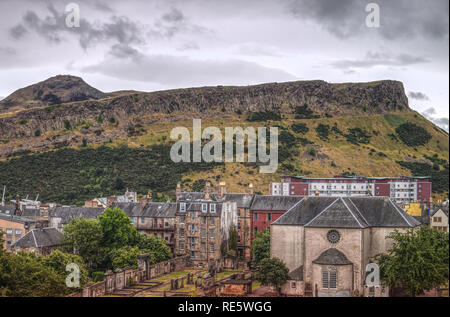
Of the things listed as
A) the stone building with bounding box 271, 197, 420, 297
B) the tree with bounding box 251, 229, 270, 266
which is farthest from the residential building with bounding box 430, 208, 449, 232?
the tree with bounding box 251, 229, 270, 266

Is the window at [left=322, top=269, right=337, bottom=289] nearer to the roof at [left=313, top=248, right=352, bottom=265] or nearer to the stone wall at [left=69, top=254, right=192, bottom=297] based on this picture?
the roof at [left=313, top=248, right=352, bottom=265]

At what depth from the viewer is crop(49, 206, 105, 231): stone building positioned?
259 feet

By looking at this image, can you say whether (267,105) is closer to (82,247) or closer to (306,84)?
(306,84)

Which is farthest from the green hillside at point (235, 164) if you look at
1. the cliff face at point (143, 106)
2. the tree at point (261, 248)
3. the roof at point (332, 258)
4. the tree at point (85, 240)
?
the roof at point (332, 258)

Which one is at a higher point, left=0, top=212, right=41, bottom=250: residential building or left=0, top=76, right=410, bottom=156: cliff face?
left=0, top=76, right=410, bottom=156: cliff face

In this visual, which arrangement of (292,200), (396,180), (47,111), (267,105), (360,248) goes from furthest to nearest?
(267,105)
(47,111)
(396,180)
(292,200)
(360,248)

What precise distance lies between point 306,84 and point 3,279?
169 m

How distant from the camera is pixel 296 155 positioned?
15825 centimetres

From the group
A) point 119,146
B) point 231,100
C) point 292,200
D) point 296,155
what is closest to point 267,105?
point 231,100

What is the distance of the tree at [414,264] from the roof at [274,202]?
26965 millimetres

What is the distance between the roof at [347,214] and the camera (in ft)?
164

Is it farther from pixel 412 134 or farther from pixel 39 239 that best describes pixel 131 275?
pixel 412 134

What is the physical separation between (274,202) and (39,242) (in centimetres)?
3092

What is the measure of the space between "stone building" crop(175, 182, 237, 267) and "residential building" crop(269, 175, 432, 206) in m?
60.2
